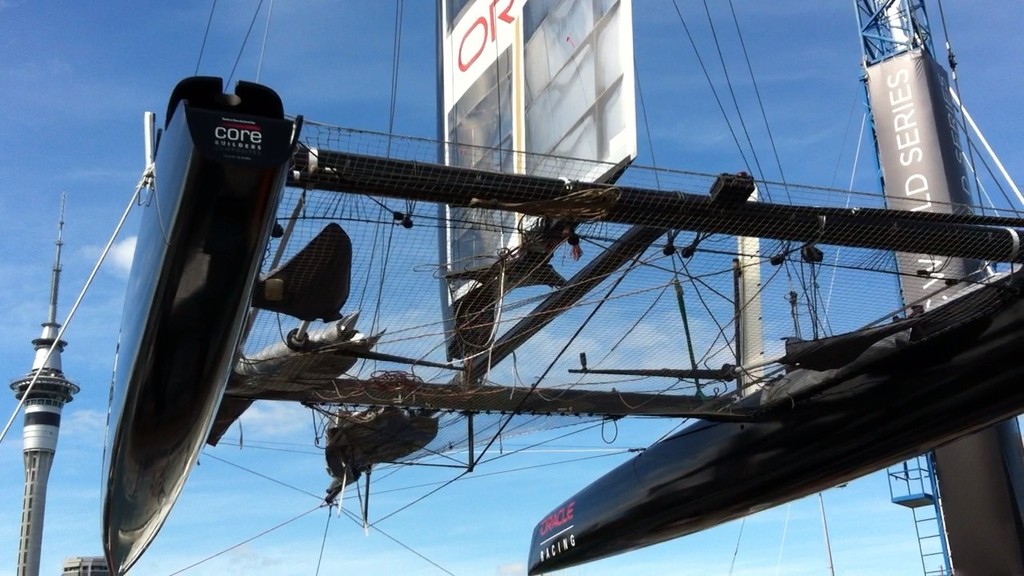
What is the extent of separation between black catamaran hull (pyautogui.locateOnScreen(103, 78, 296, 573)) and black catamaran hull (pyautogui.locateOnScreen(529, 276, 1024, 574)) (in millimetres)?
4719

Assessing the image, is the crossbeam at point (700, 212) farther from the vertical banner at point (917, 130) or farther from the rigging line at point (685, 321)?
the vertical banner at point (917, 130)

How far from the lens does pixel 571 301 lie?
712 cm

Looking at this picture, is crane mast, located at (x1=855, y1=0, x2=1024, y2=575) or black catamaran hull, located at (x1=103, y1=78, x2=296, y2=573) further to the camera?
crane mast, located at (x1=855, y1=0, x2=1024, y2=575)

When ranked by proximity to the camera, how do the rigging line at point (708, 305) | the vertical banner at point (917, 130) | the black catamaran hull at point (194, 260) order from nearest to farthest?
the black catamaran hull at point (194, 260) < the rigging line at point (708, 305) < the vertical banner at point (917, 130)

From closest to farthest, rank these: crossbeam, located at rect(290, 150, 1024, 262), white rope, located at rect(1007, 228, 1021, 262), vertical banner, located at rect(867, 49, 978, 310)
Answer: crossbeam, located at rect(290, 150, 1024, 262)
white rope, located at rect(1007, 228, 1021, 262)
vertical banner, located at rect(867, 49, 978, 310)

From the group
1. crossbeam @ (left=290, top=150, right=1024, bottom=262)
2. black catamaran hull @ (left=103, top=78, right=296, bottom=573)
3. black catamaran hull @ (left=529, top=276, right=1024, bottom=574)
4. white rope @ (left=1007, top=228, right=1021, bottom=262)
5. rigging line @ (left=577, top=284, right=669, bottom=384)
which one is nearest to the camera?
black catamaran hull @ (left=103, top=78, right=296, bottom=573)

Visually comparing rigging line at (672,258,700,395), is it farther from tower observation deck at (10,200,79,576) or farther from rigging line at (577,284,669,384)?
tower observation deck at (10,200,79,576)

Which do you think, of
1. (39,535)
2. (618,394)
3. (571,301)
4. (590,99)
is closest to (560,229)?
(571,301)

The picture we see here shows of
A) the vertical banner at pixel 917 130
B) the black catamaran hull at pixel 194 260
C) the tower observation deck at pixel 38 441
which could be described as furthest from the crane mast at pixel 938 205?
the tower observation deck at pixel 38 441

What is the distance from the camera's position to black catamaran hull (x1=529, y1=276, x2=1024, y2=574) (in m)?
7.22

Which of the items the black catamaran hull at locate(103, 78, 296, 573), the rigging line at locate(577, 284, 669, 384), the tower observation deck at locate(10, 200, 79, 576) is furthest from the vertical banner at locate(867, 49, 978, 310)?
the tower observation deck at locate(10, 200, 79, 576)

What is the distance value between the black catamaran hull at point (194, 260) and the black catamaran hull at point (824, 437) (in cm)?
472

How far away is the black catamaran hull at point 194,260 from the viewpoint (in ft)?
13.4

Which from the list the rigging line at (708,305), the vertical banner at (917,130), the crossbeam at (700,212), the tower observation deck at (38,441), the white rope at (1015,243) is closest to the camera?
the crossbeam at (700,212)
